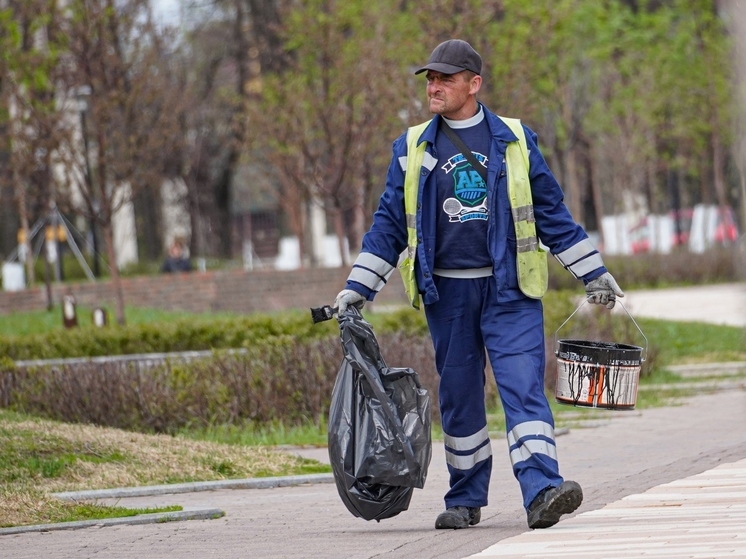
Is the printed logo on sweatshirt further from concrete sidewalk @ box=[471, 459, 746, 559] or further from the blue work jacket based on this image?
concrete sidewalk @ box=[471, 459, 746, 559]

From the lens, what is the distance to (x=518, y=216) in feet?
20.8

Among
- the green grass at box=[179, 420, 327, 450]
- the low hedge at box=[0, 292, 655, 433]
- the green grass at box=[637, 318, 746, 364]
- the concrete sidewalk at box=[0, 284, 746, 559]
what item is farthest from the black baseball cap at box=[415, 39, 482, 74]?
the green grass at box=[637, 318, 746, 364]

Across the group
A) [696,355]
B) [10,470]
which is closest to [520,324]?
[10,470]

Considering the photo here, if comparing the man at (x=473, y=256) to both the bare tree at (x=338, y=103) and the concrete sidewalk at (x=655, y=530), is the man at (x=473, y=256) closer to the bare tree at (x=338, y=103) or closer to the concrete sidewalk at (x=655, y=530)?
the concrete sidewalk at (x=655, y=530)

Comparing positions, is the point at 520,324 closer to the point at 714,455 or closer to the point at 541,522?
the point at 541,522

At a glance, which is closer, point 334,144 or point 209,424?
point 209,424

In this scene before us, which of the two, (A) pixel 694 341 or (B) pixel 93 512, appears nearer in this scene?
(B) pixel 93 512

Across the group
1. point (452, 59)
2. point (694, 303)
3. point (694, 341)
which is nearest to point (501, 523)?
point (452, 59)

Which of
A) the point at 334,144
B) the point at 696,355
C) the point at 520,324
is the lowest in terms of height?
the point at 696,355

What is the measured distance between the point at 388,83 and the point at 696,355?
5.93 m

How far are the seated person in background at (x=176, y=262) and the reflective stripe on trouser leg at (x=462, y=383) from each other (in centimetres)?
2089

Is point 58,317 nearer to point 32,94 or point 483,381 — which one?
point 32,94

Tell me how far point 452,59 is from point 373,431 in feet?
5.16

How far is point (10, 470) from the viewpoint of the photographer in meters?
8.29
